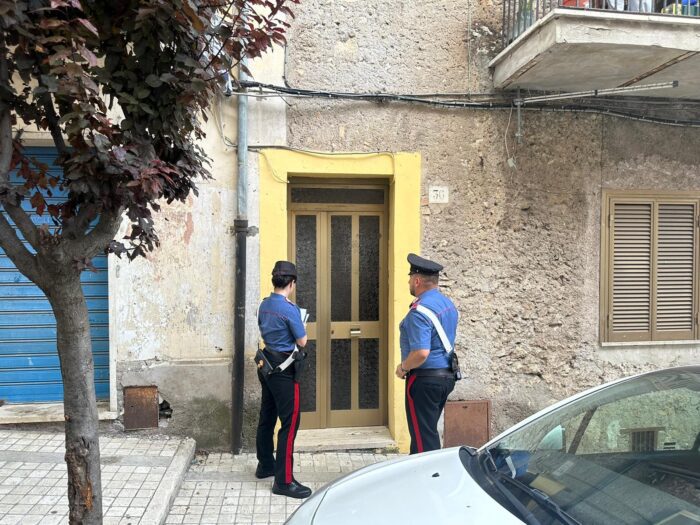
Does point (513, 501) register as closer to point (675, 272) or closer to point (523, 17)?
point (523, 17)

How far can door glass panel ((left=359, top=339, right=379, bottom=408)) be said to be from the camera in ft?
18.2

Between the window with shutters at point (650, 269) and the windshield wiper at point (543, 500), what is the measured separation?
3.75 meters

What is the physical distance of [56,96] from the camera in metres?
2.34

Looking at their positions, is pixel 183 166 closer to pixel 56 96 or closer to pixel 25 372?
pixel 56 96

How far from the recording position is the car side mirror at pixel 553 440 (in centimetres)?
247

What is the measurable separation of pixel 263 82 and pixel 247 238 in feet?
4.83

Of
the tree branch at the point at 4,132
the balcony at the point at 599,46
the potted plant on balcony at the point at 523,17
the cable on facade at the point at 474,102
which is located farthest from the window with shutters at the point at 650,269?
the tree branch at the point at 4,132

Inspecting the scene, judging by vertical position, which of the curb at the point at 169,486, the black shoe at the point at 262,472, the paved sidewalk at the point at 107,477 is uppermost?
the paved sidewalk at the point at 107,477

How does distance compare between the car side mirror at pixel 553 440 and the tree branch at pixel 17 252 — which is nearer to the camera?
the tree branch at pixel 17 252

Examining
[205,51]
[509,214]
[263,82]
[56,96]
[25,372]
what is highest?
[263,82]

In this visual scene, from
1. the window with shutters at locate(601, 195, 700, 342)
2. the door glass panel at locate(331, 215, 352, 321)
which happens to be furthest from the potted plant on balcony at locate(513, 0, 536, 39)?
the door glass panel at locate(331, 215, 352, 321)

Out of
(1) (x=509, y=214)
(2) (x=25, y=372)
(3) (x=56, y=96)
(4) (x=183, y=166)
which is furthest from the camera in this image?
(1) (x=509, y=214)

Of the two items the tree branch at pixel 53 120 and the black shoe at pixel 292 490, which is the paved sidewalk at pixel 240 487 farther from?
the tree branch at pixel 53 120

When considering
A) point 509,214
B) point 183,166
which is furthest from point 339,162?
point 183,166
